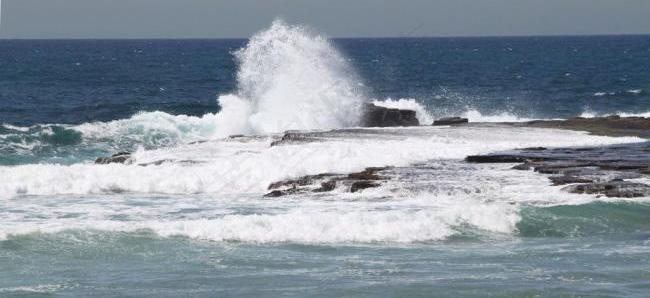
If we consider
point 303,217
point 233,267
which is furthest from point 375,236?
point 233,267

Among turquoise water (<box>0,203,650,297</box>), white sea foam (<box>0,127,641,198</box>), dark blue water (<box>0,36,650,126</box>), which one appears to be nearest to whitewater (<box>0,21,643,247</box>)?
white sea foam (<box>0,127,641,198</box>)

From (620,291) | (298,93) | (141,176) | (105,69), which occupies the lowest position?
(620,291)

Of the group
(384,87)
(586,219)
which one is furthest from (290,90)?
(384,87)

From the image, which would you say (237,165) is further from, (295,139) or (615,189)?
(615,189)

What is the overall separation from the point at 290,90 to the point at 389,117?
516 cm

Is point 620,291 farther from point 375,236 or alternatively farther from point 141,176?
point 141,176

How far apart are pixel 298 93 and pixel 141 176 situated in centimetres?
1318

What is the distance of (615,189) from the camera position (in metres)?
20.9

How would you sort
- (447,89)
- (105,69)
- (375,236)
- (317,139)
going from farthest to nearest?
(105,69) < (447,89) < (317,139) < (375,236)

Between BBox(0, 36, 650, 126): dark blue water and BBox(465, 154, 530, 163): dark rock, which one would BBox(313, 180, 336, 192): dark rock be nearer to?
BBox(465, 154, 530, 163): dark rock

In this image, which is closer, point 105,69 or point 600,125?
point 600,125

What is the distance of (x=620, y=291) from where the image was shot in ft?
47.1

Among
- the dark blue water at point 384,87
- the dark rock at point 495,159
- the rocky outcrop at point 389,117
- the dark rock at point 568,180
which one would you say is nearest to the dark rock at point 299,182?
the dark rock at point 495,159

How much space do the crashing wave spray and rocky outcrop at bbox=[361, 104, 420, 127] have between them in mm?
862
